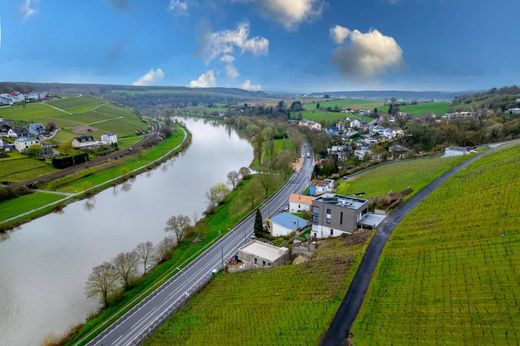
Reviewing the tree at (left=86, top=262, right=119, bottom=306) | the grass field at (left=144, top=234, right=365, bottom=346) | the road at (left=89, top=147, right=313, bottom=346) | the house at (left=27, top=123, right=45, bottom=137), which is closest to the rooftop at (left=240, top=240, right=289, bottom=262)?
the road at (left=89, top=147, right=313, bottom=346)

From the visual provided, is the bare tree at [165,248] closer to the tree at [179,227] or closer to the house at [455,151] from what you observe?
the tree at [179,227]

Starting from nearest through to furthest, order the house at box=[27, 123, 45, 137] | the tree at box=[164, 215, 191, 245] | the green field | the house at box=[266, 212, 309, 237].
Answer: the house at box=[266, 212, 309, 237]
the tree at box=[164, 215, 191, 245]
the house at box=[27, 123, 45, 137]
the green field

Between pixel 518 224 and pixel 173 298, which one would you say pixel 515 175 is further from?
pixel 173 298

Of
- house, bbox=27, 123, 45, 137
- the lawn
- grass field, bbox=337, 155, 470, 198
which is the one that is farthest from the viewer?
house, bbox=27, 123, 45, 137

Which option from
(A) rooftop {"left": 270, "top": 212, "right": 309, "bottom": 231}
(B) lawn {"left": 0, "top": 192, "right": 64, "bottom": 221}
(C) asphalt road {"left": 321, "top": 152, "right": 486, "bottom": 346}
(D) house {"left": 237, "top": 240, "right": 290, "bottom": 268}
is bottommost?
(B) lawn {"left": 0, "top": 192, "right": 64, "bottom": 221}

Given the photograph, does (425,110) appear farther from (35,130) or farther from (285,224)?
(35,130)

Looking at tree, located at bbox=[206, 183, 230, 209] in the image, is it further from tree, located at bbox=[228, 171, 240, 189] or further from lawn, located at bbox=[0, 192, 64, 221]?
lawn, located at bbox=[0, 192, 64, 221]

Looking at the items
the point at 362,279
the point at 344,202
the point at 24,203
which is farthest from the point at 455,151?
the point at 24,203

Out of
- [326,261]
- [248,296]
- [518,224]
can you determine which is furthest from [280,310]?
[518,224]
